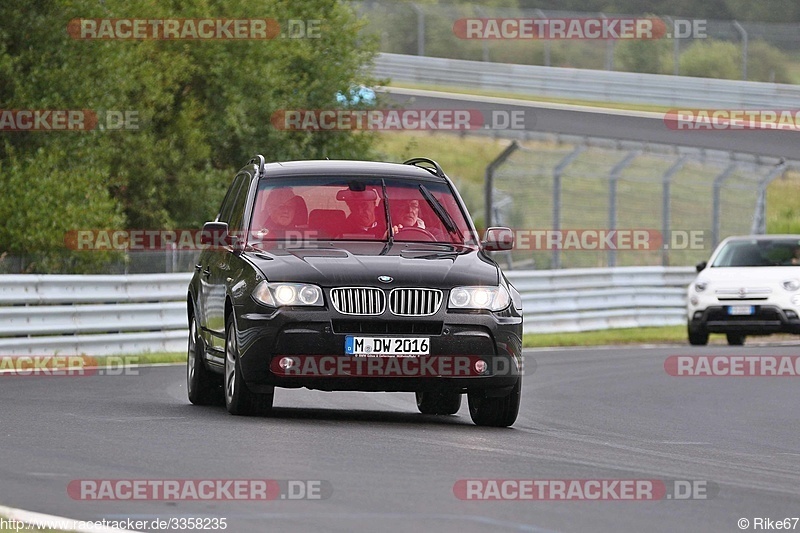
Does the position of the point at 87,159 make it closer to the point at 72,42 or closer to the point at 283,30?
the point at 72,42

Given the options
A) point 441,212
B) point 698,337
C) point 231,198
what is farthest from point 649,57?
point 441,212

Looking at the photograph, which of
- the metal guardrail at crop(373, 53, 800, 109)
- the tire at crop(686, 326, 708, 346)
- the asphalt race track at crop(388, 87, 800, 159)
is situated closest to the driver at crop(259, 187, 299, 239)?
the tire at crop(686, 326, 708, 346)

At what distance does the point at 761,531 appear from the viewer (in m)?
6.93

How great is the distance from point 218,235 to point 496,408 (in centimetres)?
231

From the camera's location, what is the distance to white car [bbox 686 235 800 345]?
24.2m

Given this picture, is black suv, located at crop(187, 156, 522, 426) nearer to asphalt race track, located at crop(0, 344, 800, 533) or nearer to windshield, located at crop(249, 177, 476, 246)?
windshield, located at crop(249, 177, 476, 246)

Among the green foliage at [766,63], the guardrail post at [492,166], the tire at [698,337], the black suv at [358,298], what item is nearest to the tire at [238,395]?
the black suv at [358,298]

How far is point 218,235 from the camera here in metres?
12.0

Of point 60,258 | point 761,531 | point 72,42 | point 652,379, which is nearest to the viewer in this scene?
point 761,531

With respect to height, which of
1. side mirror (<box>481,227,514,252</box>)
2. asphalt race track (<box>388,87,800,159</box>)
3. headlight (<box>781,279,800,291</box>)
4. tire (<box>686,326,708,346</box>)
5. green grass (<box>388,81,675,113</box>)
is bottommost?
tire (<box>686,326,708,346</box>)

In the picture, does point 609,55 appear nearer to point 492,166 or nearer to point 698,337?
point 492,166

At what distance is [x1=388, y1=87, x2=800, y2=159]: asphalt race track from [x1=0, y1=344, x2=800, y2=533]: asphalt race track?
19.5 metres

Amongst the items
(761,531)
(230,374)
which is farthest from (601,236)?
(761,531)

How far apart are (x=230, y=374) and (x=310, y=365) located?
916mm
